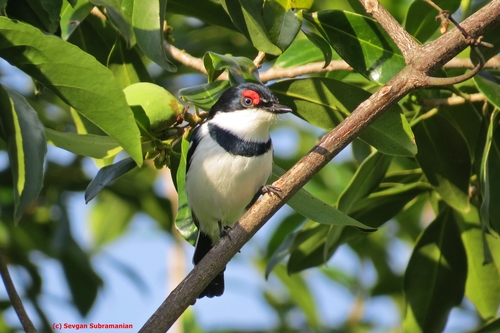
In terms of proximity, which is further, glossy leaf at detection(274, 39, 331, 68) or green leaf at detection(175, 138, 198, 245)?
glossy leaf at detection(274, 39, 331, 68)

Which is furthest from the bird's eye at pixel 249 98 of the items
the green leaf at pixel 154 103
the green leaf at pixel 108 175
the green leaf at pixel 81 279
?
the green leaf at pixel 81 279

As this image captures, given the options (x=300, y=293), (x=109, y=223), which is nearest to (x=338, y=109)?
(x=300, y=293)

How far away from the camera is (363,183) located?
3.47m

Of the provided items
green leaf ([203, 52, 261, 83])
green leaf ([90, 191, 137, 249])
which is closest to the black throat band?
green leaf ([203, 52, 261, 83])

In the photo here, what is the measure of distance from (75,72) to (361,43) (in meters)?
1.24

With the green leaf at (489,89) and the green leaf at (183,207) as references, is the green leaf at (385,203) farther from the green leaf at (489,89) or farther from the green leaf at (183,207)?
the green leaf at (183,207)

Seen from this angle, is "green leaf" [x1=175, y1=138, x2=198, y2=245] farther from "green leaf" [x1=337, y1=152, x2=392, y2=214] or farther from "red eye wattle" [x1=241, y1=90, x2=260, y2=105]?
"red eye wattle" [x1=241, y1=90, x2=260, y2=105]

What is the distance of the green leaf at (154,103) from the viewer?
9.41 feet

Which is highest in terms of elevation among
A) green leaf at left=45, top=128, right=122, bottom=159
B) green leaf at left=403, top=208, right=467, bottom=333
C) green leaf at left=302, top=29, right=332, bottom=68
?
green leaf at left=302, top=29, right=332, bottom=68

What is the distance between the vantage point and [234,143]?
378cm

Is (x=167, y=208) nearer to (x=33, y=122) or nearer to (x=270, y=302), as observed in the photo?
(x=270, y=302)

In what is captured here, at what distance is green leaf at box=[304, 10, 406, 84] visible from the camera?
3025mm

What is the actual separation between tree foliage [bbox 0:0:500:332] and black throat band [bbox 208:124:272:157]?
0.64ft

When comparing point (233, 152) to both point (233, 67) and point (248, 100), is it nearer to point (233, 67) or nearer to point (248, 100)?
point (248, 100)
